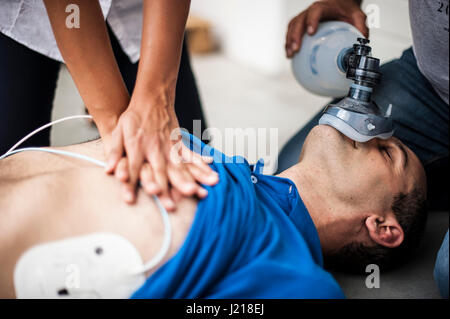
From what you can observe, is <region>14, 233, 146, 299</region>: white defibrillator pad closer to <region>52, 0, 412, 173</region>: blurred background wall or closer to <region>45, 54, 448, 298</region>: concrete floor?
<region>45, 54, 448, 298</region>: concrete floor

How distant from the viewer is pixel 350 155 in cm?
107

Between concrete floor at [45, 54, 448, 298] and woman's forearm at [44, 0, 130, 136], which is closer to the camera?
woman's forearm at [44, 0, 130, 136]

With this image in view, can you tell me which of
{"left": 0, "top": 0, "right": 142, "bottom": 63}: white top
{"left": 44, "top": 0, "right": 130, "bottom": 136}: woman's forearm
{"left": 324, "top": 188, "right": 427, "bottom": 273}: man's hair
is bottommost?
{"left": 324, "top": 188, "right": 427, "bottom": 273}: man's hair

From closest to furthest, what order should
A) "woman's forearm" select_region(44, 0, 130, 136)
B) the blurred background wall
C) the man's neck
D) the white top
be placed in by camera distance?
1. "woman's forearm" select_region(44, 0, 130, 136)
2. the man's neck
3. the white top
4. the blurred background wall

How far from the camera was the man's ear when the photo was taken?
1070mm

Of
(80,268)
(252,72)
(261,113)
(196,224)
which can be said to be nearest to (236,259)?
(196,224)

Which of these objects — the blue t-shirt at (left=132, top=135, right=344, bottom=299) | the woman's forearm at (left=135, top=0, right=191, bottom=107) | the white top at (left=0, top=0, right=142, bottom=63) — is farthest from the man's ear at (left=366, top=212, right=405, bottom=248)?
the white top at (left=0, top=0, right=142, bottom=63)

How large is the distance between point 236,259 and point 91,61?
578 millimetres

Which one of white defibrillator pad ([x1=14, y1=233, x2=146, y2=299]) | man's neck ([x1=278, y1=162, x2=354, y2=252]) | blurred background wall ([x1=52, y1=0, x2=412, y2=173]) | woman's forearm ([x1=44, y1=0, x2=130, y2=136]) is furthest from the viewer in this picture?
blurred background wall ([x1=52, y1=0, x2=412, y2=173])

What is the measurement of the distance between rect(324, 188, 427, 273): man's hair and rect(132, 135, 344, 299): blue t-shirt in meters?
0.29

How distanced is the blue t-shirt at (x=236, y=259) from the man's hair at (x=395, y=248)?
0.29 metres

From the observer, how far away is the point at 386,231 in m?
1.08

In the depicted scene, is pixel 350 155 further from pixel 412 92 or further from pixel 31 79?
pixel 31 79
